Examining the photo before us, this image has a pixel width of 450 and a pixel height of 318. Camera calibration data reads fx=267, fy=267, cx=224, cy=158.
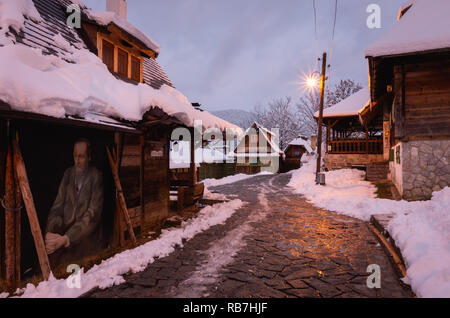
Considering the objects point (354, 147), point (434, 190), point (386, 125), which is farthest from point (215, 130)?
point (354, 147)

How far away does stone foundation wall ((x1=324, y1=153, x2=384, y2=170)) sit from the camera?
19734mm

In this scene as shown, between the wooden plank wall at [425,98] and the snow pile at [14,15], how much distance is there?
36.5 feet

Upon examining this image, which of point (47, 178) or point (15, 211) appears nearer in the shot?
point (15, 211)

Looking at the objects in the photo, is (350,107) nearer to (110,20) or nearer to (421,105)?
(421,105)

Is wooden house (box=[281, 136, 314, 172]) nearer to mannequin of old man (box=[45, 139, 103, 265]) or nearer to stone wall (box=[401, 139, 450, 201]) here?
stone wall (box=[401, 139, 450, 201])

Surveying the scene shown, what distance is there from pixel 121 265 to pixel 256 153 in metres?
33.7

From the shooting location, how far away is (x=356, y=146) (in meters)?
21.3

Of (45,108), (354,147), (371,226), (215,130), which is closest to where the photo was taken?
(45,108)

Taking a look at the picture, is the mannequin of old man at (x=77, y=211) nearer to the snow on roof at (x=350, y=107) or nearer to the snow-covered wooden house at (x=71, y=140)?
the snow-covered wooden house at (x=71, y=140)

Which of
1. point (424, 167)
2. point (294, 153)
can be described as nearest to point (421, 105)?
point (424, 167)
